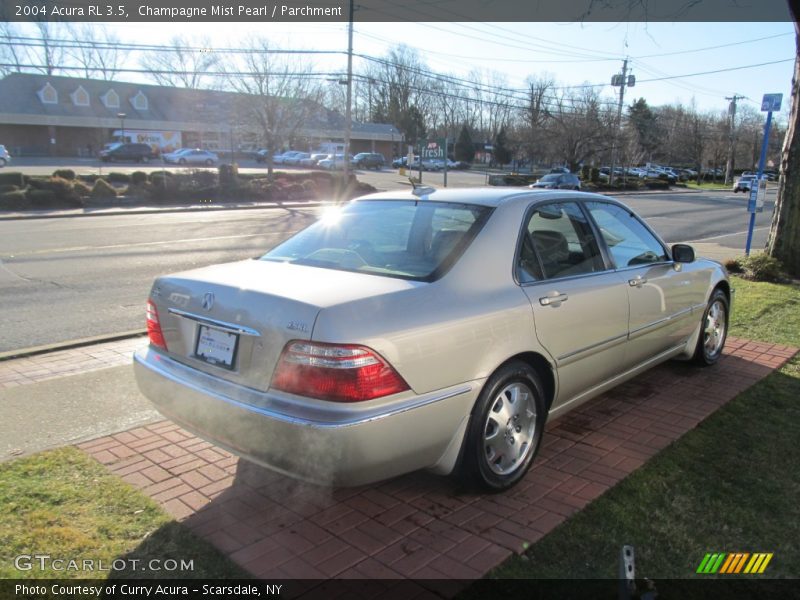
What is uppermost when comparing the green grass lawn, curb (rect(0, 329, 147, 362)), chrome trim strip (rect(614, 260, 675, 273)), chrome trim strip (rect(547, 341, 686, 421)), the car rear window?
the car rear window

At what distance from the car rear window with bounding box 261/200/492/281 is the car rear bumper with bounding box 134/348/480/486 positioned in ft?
2.33

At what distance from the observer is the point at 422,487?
343 cm

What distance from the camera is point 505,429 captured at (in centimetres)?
332

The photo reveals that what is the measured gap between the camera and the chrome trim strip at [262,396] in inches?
102

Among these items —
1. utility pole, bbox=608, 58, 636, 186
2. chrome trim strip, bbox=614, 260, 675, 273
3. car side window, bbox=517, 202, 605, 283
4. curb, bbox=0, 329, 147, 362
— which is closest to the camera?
car side window, bbox=517, 202, 605, 283

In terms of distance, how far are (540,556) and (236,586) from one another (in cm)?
135

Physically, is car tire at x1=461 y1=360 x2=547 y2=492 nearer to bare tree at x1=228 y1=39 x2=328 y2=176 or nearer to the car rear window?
the car rear window

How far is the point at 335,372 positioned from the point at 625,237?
2.92m

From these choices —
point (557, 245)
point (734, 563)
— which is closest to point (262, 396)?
point (557, 245)

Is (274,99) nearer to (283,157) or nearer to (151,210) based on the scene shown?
(151,210)

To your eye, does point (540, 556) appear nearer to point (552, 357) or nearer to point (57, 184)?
point (552, 357)

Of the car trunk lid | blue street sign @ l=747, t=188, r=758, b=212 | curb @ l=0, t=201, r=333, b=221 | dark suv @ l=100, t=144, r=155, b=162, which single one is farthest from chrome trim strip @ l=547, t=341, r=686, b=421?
dark suv @ l=100, t=144, r=155, b=162

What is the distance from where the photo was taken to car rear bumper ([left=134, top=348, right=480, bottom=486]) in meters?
2.60

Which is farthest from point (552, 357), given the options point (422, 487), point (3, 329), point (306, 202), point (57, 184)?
point (306, 202)
